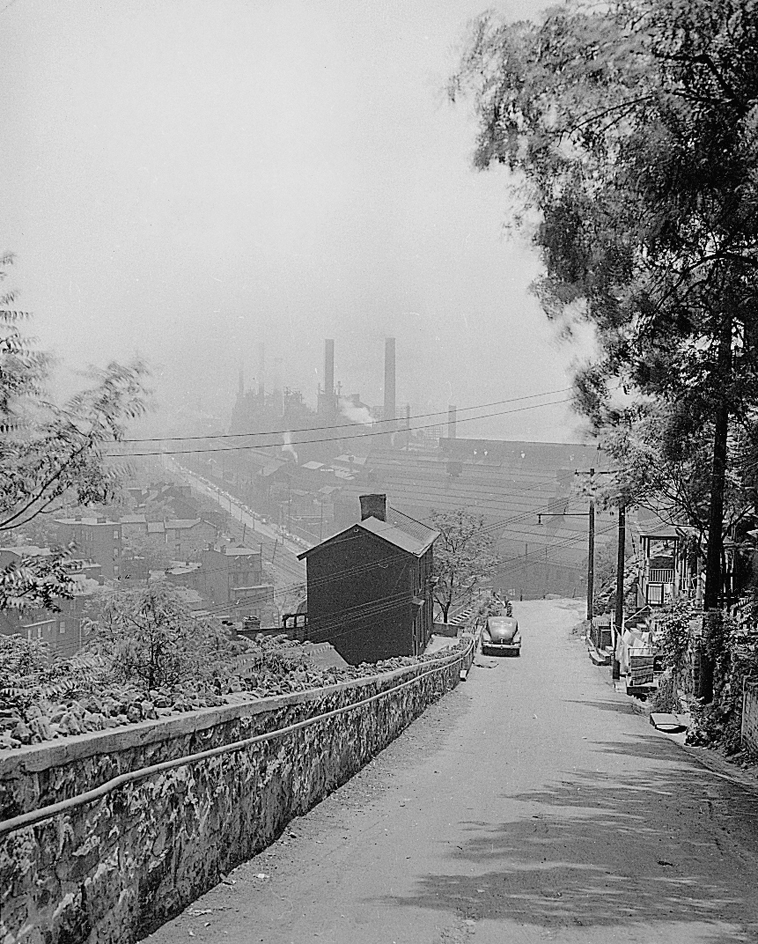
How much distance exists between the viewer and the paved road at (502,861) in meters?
4.95

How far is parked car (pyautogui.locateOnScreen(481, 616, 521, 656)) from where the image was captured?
1703 inches

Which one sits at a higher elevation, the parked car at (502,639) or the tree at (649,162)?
the tree at (649,162)

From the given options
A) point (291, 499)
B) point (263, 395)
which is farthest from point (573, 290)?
point (263, 395)

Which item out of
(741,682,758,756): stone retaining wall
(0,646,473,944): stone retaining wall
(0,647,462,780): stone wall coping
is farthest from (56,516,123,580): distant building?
(0,647,462,780): stone wall coping

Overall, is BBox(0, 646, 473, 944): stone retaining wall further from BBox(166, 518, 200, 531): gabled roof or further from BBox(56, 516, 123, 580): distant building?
BBox(166, 518, 200, 531): gabled roof

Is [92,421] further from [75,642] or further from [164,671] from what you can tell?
[75,642]

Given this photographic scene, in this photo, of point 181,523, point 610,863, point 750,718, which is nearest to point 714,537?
point 750,718

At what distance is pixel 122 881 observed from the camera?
444cm

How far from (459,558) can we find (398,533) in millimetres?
15541

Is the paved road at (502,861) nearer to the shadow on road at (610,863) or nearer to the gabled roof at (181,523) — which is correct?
the shadow on road at (610,863)

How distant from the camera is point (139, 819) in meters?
4.61

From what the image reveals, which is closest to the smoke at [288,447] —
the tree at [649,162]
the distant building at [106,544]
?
the distant building at [106,544]

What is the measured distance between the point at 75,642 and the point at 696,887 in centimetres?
2243

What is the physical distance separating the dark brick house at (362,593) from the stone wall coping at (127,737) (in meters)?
31.8
